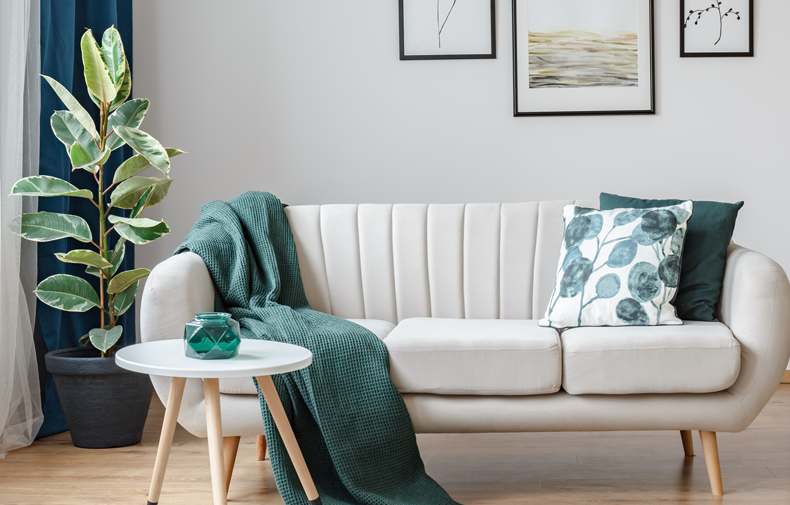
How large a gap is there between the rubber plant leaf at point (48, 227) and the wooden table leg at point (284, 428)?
1180mm

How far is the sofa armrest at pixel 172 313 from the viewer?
179 centimetres

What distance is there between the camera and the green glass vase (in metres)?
1.36

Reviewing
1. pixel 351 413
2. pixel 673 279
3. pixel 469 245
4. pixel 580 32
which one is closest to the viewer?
pixel 351 413

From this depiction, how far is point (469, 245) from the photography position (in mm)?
2416

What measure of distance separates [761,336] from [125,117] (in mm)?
2138

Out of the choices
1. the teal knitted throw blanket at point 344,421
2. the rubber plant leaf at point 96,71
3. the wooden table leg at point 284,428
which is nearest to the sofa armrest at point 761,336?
the teal knitted throw blanket at point 344,421

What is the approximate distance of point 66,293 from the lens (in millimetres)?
2307

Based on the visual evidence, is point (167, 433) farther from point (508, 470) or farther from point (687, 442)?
point (687, 442)

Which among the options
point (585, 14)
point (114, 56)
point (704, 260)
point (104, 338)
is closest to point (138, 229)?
point (104, 338)

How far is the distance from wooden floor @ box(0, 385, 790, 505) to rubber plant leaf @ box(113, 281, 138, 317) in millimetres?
477

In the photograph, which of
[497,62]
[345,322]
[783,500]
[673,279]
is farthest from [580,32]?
[783,500]

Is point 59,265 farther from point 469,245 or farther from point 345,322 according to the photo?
point 469,245

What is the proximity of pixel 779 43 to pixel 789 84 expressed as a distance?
7.4 inches

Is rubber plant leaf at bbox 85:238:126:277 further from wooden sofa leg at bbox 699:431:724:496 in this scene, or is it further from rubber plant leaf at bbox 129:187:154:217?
wooden sofa leg at bbox 699:431:724:496
